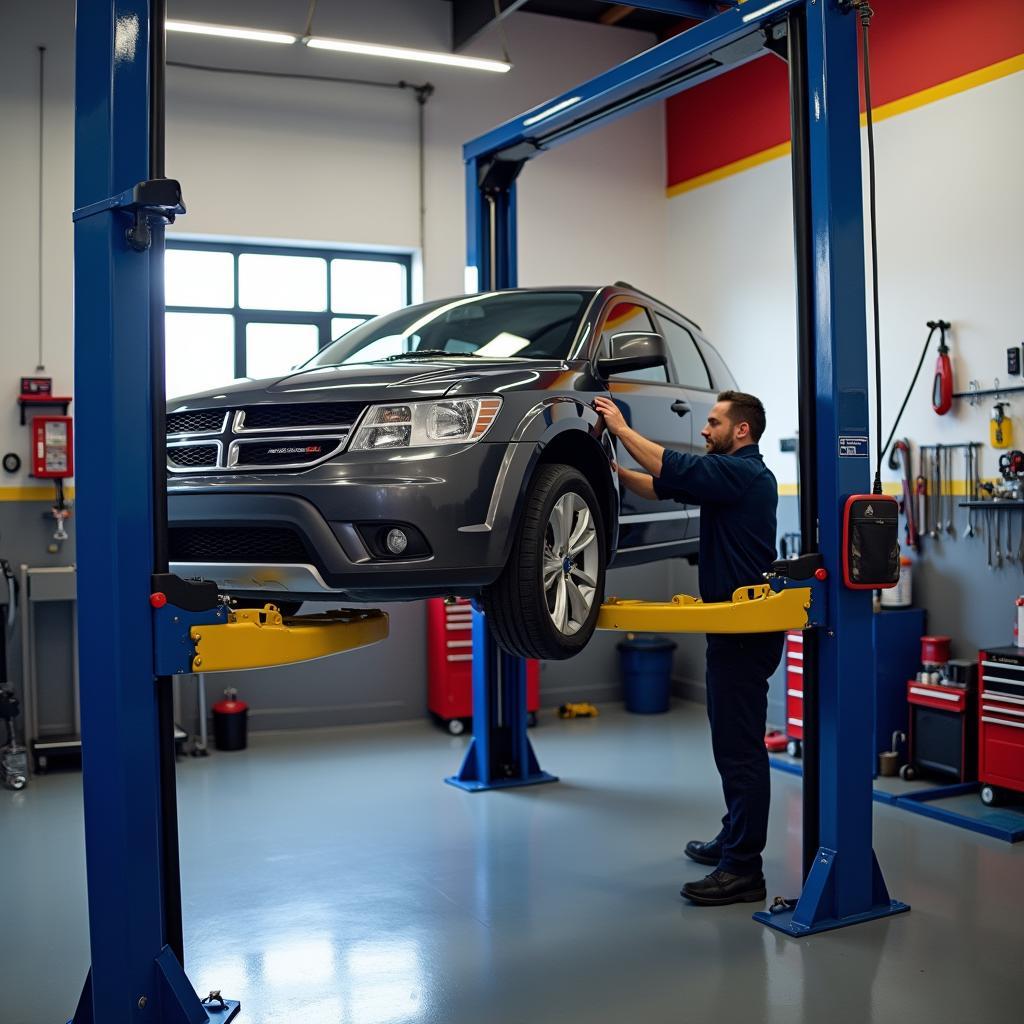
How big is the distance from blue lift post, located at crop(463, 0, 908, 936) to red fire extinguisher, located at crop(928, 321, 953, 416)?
2410 millimetres

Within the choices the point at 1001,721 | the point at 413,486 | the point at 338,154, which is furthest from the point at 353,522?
the point at 338,154

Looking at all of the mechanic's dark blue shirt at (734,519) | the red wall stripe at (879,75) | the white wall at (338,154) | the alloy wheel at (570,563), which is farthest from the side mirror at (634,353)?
the white wall at (338,154)

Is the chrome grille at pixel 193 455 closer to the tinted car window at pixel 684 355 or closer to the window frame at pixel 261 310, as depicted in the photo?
the tinted car window at pixel 684 355

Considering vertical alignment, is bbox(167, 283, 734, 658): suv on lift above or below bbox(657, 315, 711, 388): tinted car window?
below

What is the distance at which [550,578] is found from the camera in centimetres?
348

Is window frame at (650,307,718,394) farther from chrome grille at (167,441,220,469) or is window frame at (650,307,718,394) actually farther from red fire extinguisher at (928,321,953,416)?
chrome grille at (167,441,220,469)

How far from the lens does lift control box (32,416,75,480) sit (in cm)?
664

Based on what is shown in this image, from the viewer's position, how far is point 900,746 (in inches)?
242

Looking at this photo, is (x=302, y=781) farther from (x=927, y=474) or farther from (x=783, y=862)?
(x=927, y=474)

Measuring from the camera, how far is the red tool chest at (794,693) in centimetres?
653

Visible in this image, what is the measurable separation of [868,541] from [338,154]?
197 inches

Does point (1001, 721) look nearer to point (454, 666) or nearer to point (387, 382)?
point (454, 666)

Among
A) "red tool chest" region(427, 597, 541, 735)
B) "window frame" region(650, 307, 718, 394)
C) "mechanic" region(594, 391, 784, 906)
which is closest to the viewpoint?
"mechanic" region(594, 391, 784, 906)

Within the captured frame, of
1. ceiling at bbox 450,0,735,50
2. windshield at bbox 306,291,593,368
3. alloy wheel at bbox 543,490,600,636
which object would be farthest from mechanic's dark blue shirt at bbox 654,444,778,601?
ceiling at bbox 450,0,735,50
